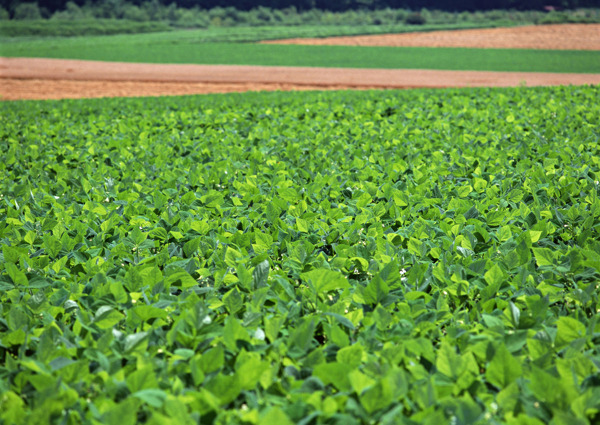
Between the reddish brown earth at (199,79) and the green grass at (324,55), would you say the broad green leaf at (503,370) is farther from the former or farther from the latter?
the green grass at (324,55)

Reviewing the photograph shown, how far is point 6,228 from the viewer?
3.24m

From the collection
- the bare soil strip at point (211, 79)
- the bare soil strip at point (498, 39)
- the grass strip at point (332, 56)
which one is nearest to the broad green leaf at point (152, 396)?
the bare soil strip at point (211, 79)

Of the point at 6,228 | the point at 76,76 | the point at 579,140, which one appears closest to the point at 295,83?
the point at 76,76

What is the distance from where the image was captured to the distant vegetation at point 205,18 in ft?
230

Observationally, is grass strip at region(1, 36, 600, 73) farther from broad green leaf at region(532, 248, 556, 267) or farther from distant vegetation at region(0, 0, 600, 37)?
broad green leaf at region(532, 248, 556, 267)

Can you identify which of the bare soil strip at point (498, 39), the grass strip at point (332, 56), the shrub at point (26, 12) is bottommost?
the grass strip at point (332, 56)

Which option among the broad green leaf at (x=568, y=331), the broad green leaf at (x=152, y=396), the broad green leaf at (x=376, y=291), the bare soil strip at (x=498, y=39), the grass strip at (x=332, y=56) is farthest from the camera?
the bare soil strip at (x=498, y=39)

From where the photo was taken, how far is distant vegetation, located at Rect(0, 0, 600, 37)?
230 feet

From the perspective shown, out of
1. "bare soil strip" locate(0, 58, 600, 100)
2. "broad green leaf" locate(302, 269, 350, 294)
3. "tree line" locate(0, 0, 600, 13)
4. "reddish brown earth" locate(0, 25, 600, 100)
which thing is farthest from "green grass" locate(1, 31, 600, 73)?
"tree line" locate(0, 0, 600, 13)

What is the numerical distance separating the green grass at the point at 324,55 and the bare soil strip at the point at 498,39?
516 cm

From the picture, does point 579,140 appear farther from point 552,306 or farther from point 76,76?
point 76,76

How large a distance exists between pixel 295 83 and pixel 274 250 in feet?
93.1

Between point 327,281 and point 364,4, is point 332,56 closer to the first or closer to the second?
point 327,281

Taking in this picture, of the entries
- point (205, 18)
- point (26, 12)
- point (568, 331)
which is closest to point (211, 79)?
point (568, 331)
